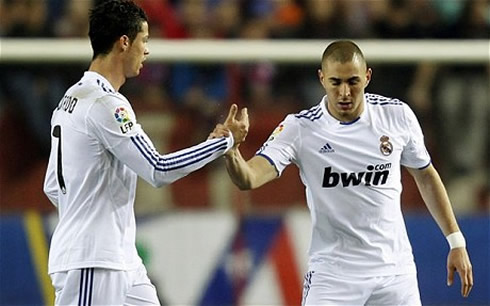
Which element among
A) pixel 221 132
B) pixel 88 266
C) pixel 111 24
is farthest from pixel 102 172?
pixel 111 24

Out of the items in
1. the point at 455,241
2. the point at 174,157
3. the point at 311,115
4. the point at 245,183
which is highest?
the point at 311,115

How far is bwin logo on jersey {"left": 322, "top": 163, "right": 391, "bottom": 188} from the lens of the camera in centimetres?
584

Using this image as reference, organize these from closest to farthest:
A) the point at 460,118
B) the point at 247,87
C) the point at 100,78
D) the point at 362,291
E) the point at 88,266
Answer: the point at 88,266, the point at 100,78, the point at 362,291, the point at 247,87, the point at 460,118

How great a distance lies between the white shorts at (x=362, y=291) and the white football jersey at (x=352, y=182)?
39 millimetres

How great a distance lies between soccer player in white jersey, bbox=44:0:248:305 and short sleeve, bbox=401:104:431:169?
3.47 ft

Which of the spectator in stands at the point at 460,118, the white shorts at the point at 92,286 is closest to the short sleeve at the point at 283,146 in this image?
the white shorts at the point at 92,286

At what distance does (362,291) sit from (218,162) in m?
4.23

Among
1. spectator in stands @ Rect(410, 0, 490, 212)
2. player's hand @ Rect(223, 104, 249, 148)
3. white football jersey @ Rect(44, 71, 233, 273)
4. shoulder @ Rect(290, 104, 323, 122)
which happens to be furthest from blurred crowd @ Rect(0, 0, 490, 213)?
white football jersey @ Rect(44, 71, 233, 273)

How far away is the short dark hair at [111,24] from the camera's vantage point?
212 inches

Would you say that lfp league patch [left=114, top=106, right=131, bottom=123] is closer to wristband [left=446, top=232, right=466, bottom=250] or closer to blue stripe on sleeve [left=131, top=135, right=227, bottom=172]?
blue stripe on sleeve [left=131, top=135, right=227, bottom=172]

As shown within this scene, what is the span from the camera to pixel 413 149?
19.6 feet

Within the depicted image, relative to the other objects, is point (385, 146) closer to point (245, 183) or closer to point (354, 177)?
point (354, 177)

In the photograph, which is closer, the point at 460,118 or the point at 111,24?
the point at 111,24

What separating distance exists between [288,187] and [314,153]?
398cm
